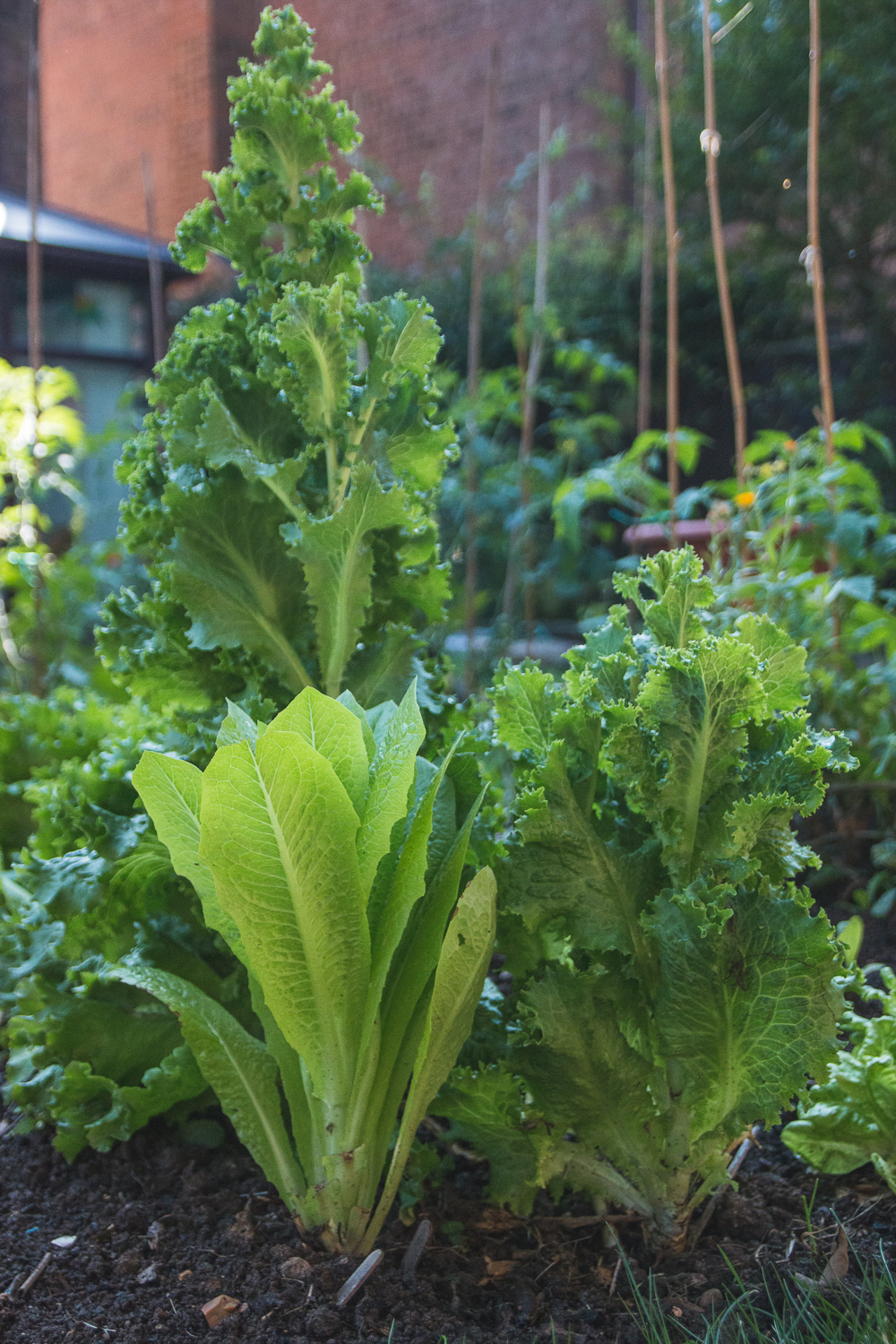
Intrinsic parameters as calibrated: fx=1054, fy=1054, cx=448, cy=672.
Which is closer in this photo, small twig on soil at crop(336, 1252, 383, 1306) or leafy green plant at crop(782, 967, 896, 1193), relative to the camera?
small twig on soil at crop(336, 1252, 383, 1306)

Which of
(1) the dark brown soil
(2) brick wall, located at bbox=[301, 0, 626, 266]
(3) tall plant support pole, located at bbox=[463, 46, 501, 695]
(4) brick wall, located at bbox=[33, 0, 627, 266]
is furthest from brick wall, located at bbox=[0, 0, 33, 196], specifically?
(1) the dark brown soil

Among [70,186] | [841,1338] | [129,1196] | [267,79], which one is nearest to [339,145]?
[267,79]

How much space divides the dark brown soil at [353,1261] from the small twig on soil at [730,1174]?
2 centimetres

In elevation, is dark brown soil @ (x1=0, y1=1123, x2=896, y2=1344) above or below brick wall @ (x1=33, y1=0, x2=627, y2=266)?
below

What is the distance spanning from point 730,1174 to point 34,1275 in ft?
3.02

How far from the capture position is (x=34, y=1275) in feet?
4.20

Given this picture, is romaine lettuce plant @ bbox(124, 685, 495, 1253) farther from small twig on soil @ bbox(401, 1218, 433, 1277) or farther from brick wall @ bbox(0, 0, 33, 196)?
brick wall @ bbox(0, 0, 33, 196)

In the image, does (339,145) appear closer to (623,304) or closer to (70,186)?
(623,304)

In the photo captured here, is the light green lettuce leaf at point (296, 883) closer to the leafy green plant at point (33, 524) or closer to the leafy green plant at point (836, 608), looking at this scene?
the leafy green plant at point (836, 608)

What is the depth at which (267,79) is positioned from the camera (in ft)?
5.18

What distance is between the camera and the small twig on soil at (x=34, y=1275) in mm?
1259

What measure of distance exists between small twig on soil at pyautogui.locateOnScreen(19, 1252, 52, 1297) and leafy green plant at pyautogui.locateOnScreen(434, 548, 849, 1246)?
0.53 m

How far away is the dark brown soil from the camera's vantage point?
118cm

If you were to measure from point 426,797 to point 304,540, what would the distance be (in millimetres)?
458
